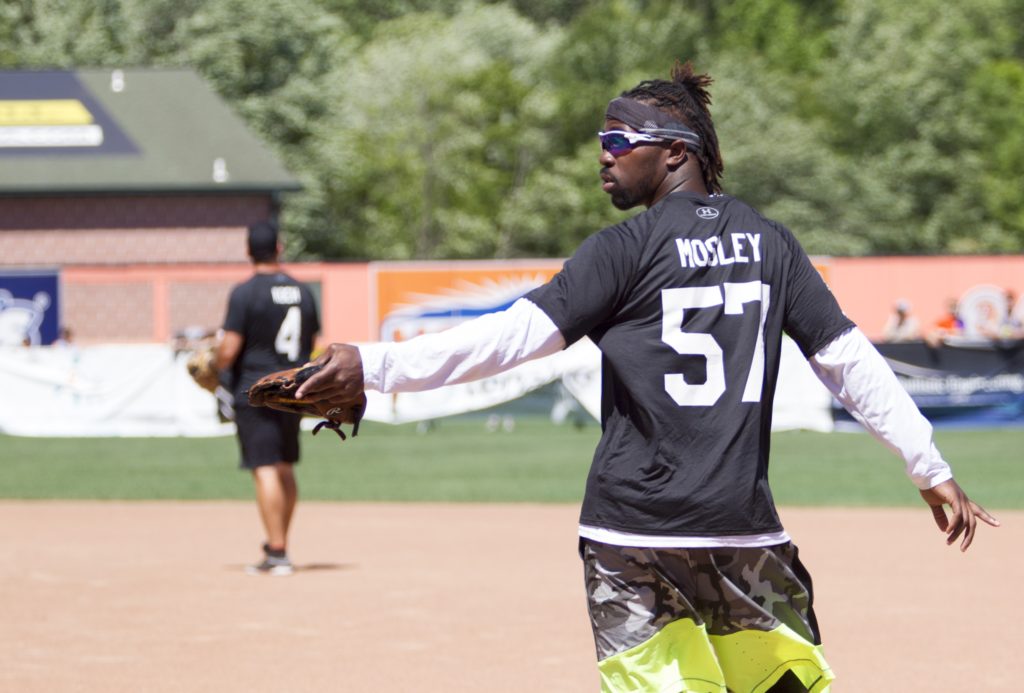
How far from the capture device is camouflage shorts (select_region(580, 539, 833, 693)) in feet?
12.3

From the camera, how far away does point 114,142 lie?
4041 centimetres

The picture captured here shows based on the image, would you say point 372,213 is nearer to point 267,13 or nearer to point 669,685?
point 267,13

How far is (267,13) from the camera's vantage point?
1953 inches

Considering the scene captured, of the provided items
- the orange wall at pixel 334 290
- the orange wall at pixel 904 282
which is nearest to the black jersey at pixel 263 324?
the orange wall at pixel 334 290

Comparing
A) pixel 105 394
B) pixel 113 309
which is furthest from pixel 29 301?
pixel 105 394

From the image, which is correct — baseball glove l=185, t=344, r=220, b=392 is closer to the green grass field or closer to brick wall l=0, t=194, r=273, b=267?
the green grass field

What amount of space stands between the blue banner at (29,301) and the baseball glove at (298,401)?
31694 millimetres

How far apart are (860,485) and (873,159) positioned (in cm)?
4156

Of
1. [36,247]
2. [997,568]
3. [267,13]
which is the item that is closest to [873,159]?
[267,13]

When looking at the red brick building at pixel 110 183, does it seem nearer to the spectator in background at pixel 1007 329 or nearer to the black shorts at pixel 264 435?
the spectator in background at pixel 1007 329

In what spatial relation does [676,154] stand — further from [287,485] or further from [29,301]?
[29,301]

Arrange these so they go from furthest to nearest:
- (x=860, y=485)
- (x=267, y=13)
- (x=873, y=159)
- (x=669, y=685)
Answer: (x=873, y=159) < (x=267, y=13) < (x=860, y=485) < (x=669, y=685)

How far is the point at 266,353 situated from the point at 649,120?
6.02m

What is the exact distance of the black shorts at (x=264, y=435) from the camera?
955 centimetres
